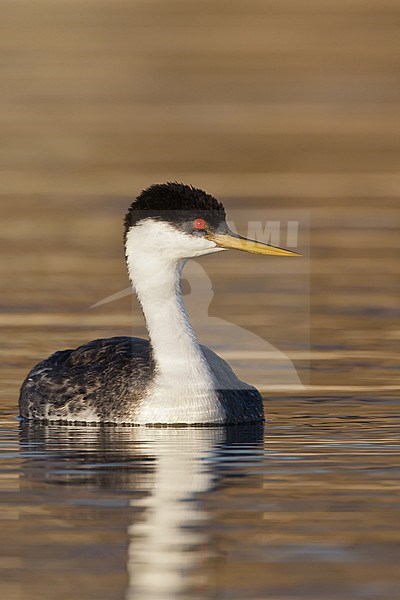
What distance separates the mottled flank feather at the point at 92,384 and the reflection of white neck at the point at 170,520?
2.33 feet

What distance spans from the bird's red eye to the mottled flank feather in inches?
42.8

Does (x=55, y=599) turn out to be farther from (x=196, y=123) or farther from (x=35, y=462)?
(x=196, y=123)

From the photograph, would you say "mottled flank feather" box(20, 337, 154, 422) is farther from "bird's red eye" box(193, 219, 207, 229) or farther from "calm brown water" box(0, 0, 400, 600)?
"bird's red eye" box(193, 219, 207, 229)

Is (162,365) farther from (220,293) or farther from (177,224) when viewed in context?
(220,293)

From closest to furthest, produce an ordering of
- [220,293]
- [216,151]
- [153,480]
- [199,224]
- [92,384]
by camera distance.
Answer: [153,480] → [199,224] → [92,384] → [220,293] → [216,151]

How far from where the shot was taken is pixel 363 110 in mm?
33312

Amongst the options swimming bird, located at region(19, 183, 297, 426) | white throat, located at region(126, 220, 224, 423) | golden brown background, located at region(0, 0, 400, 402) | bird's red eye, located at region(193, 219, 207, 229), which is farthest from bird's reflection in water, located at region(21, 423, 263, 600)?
golden brown background, located at region(0, 0, 400, 402)

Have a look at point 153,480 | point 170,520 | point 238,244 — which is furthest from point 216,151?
point 170,520

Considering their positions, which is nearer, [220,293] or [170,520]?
[170,520]

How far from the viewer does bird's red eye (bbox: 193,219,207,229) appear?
15555 millimetres

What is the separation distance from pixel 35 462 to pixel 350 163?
1579 cm

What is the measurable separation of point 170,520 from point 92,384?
13.9ft

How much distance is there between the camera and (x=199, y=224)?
51.1ft

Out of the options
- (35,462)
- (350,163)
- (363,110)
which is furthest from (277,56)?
(35,462)
